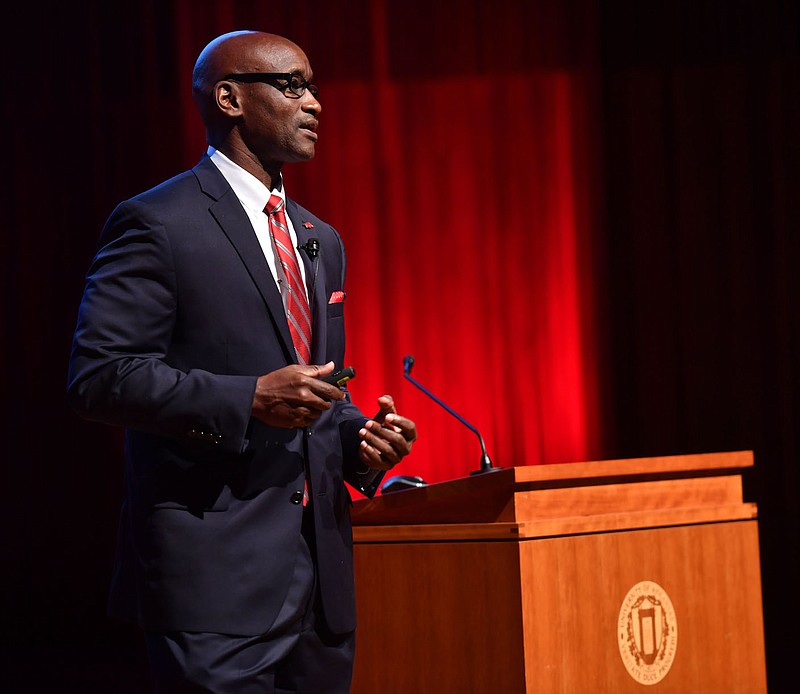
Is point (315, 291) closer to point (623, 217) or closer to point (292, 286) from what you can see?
point (292, 286)

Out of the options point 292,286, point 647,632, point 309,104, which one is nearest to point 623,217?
point 647,632

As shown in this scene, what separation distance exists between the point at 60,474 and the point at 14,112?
6.34ft

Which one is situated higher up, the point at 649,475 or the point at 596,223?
the point at 596,223

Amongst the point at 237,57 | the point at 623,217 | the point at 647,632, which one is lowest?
the point at 647,632

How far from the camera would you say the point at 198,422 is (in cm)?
149

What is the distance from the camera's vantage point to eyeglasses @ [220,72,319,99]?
182 cm

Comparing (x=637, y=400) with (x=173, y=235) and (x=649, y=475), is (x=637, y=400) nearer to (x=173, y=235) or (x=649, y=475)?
(x=649, y=475)

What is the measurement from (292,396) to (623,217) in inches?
175

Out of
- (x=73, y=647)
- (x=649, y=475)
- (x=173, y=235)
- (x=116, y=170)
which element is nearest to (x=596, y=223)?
(x=116, y=170)

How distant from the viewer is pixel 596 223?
573 centimetres

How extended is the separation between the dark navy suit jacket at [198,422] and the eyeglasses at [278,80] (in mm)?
220

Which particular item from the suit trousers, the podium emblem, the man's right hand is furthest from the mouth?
the podium emblem

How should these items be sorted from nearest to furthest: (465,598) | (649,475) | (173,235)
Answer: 1. (173,235)
2. (465,598)
3. (649,475)

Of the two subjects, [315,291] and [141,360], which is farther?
[315,291]
